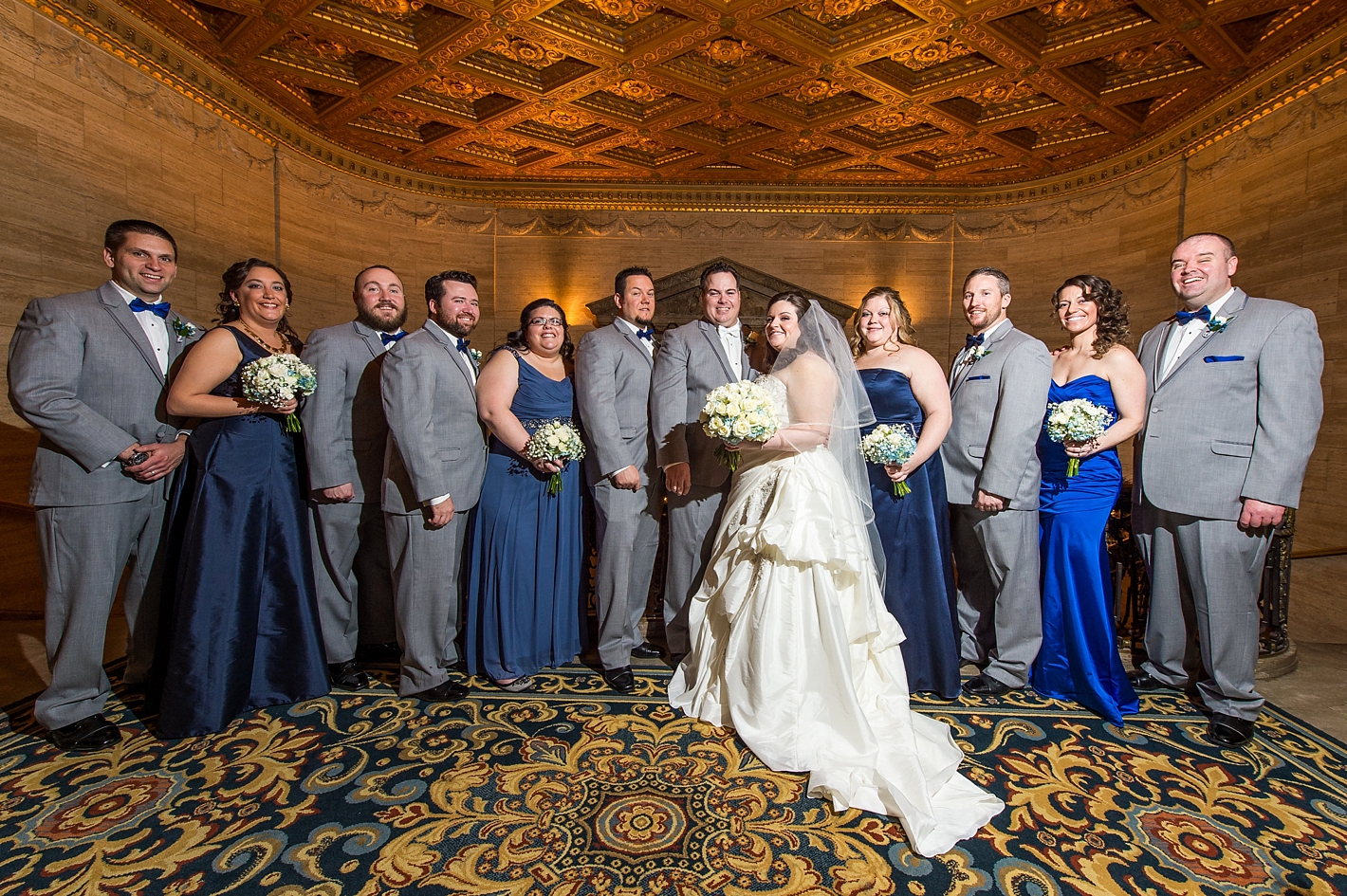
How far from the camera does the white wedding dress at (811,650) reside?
243 cm

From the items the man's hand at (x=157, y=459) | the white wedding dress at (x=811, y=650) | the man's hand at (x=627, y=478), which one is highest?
the man's hand at (x=157, y=459)

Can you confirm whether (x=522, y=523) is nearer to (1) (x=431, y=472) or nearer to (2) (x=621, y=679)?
(1) (x=431, y=472)

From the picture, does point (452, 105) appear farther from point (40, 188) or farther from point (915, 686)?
point (915, 686)

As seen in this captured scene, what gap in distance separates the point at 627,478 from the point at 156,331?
2531 millimetres

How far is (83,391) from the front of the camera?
9.17 feet

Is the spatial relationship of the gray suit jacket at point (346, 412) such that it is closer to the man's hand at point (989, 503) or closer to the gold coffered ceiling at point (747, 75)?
the man's hand at point (989, 503)

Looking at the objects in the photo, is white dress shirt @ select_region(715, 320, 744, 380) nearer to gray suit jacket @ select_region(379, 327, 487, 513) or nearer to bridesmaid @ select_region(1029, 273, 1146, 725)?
gray suit jacket @ select_region(379, 327, 487, 513)

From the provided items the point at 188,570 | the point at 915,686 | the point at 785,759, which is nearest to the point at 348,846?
the point at 188,570

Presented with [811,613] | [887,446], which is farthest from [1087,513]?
[811,613]

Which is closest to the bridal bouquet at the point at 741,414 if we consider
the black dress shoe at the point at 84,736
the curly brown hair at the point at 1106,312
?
the curly brown hair at the point at 1106,312

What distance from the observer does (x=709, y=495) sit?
3555 mm

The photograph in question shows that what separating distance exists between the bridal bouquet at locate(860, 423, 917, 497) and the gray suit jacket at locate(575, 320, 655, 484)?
4.21ft

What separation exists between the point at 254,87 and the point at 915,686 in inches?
427

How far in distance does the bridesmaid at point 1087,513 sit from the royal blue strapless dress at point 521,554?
→ 274 centimetres
